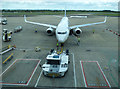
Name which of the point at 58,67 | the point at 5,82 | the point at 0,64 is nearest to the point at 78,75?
the point at 58,67

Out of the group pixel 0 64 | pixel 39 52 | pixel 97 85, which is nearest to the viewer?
pixel 97 85

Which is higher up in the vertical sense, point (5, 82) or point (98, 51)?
point (98, 51)

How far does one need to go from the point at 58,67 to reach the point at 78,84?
3.09 m

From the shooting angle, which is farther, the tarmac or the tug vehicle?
the tug vehicle

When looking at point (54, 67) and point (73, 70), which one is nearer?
point (54, 67)

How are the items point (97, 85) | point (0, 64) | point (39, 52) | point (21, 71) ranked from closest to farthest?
point (97, 85), point (21, 71), point (0, 64), point (39, 52)

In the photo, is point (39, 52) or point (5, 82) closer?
point (5, 82)

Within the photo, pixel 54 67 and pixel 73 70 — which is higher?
pixel 54 67

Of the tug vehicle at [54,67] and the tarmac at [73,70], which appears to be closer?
the tarmac at [73,70]

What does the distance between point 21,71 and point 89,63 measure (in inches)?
401

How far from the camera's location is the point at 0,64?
692 inches

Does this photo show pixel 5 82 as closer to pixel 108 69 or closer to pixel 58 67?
pixel 58 67

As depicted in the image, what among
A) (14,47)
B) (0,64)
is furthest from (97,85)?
(14,47)

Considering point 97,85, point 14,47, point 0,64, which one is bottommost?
point 97,85
